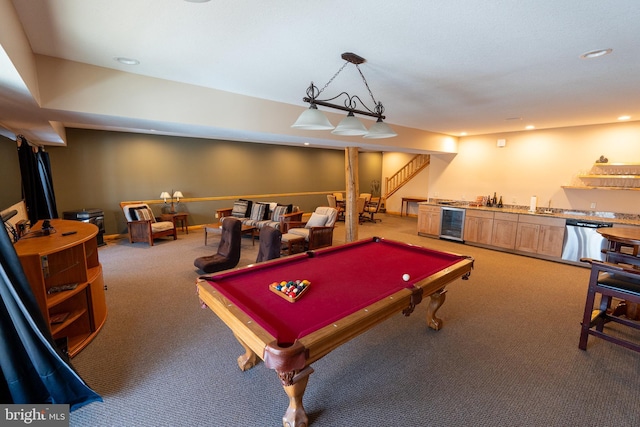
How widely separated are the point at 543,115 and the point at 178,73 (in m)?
5.64

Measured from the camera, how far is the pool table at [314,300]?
4.91ft

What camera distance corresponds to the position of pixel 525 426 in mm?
1812

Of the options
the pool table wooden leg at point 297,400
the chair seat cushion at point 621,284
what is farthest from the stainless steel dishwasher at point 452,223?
the pool table wooden leg at point 297,400

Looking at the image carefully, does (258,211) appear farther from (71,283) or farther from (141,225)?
(71,283)

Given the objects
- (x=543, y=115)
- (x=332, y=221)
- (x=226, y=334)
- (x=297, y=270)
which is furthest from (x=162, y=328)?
(x=543, y=115)

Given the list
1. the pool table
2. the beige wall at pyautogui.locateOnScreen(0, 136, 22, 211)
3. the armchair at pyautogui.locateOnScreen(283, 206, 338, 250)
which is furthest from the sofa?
the beige wall at pyautogui.locateOnScreen(0, 136, 22, 211)

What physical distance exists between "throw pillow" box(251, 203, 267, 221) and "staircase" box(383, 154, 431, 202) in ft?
20.0

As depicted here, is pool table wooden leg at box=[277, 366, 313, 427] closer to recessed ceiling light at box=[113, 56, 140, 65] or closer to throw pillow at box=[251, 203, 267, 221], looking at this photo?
recessed ceiling light at box=[113, 56, 140, 65]

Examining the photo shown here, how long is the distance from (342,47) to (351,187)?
3.81 metres

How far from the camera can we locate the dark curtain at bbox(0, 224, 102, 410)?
172 cm

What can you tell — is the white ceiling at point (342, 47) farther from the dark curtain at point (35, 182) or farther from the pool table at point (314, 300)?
the pool table at point (314, 300)

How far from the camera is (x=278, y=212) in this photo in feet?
22.3

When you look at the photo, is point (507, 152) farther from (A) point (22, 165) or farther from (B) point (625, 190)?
(A) point (22, 165)

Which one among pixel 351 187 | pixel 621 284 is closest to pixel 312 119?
pixel 621 284
